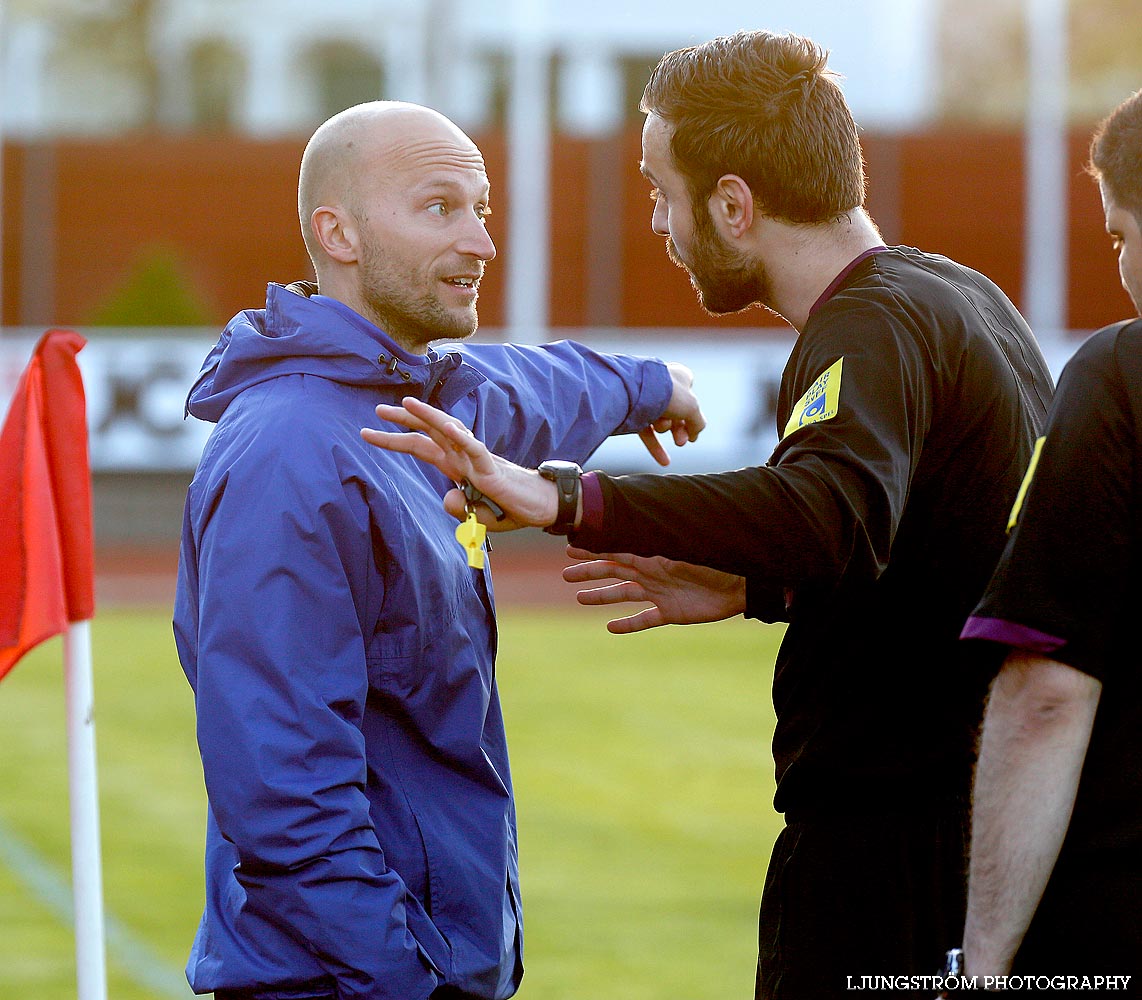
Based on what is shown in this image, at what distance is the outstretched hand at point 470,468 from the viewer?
2562mm

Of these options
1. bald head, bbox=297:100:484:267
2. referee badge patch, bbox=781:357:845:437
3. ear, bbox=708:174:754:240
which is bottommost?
referee badge patch, bbox=781:357:845:437

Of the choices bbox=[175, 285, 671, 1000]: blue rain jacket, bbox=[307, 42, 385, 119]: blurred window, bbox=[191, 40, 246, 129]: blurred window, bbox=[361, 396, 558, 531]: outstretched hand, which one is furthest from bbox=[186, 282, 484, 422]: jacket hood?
bbox=[191, 40, 246, 129]: blurred window

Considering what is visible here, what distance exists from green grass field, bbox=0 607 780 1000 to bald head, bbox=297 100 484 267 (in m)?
3.25

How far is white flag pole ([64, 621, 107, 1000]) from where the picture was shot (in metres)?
3.48

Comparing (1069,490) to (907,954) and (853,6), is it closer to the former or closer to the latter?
(907,954)

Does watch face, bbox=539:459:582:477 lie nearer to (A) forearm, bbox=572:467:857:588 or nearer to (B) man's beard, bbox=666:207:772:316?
(A) forearm, bbox=572:467:857:588

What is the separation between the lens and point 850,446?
2.57 metres

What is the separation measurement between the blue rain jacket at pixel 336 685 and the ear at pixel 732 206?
1.80 ft

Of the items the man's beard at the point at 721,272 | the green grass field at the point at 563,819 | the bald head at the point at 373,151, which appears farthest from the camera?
the green grass field at the point at 563,819

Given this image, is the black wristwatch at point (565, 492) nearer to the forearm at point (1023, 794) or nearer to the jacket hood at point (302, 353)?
the jacket hood at point (302, 353)

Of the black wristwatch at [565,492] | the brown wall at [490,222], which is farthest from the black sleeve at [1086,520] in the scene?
the brown wall at [490,222]

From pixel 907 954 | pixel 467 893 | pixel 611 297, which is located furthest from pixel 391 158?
pixel 611 297

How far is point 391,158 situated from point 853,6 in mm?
34388

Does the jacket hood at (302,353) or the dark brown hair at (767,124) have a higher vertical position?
the dark brown hair at (767,124)
